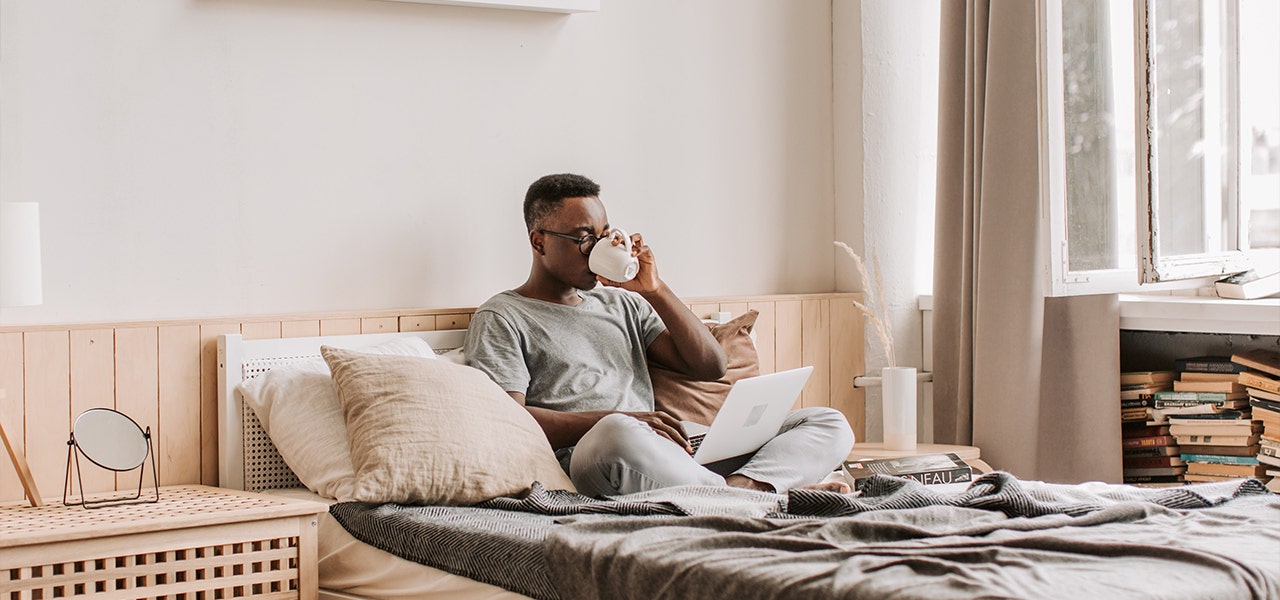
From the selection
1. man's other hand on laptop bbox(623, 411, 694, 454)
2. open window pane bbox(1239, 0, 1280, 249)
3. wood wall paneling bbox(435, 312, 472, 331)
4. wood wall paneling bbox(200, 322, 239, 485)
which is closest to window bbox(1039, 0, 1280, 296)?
open window pane bbox(1239, 0, 1280, 249)

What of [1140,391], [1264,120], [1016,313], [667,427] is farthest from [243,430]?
[1264,120]

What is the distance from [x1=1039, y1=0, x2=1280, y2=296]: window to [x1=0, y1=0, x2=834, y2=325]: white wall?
0.71m

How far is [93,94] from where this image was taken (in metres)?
2.69

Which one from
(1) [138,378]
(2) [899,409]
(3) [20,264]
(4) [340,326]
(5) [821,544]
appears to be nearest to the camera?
(5) [821,544]

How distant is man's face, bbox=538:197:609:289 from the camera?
289cm

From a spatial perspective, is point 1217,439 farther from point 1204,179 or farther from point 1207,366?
point 1204,179

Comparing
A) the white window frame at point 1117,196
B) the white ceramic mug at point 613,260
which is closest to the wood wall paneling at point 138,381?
the white ceramic mug at point 613,260

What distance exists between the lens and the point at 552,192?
296 cm

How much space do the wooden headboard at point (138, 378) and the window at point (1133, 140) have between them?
154 centimetres

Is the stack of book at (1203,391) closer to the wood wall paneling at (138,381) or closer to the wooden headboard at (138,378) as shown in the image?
the wooden headboard at (138,378)

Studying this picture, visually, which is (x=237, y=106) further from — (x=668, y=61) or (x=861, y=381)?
(x=861, y=381)

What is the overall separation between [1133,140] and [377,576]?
2.14 m

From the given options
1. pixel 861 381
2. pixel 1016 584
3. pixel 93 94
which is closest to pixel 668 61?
pixel 861 381

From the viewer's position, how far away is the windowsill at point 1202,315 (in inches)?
115
